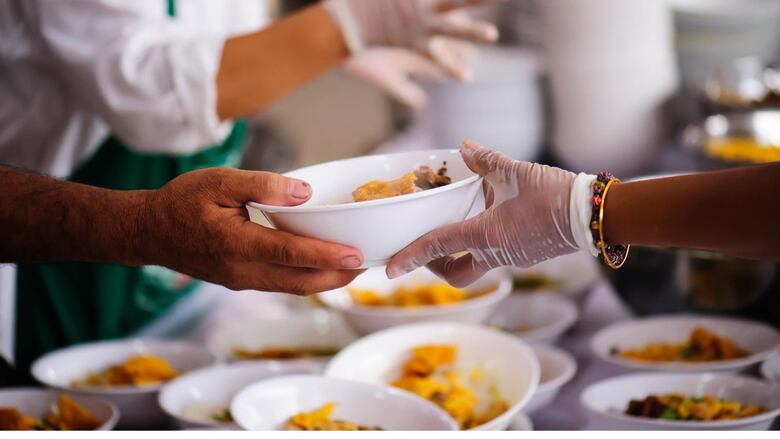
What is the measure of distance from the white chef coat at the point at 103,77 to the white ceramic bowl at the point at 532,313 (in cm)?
57

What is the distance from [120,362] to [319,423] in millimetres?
496

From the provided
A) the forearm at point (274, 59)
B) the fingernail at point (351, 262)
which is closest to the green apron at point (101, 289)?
the forearm at point (274, 59)

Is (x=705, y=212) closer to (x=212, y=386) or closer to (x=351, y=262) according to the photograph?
(x=351, y=262)

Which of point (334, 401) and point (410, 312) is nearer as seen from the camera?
point (334, 401)

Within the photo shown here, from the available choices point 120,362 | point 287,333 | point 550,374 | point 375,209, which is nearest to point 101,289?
point 120,362

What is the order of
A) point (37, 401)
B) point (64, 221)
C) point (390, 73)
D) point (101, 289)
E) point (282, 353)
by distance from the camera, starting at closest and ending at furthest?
point (64, 221), point (37, 401), point (282, 353), point (101, 289), point (390, 73)

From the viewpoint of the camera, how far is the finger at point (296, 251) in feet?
2.70

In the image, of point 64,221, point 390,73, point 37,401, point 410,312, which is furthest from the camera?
point 390,73

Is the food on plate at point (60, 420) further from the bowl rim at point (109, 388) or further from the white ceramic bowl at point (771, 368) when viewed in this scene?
the white ceramic bowl at point (771, 368)

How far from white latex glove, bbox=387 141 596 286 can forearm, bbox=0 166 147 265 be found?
29 cm

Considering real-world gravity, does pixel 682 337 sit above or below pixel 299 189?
below

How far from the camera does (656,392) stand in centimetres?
113

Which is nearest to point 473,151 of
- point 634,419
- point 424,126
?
point 634,419

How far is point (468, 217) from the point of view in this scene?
2.83ft
